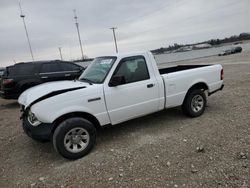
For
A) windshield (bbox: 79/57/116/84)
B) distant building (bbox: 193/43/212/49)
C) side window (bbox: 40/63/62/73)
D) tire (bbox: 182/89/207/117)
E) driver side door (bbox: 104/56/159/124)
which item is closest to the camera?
driver side door (bbox: 104/56/159/124)

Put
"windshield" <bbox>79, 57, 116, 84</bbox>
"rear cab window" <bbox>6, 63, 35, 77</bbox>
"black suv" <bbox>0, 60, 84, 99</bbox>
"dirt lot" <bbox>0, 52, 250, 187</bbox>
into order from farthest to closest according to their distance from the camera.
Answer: "rear cab window" <bbox>6, 63, 35, 77</bbox> < "black suv" <bbox>0, 60, 84, 99</bbox> < "windshield" <bbox>79, 57, 116, 84</bbox> < "dirt lot" <bbox>0, 52, 250, 187</bbox>

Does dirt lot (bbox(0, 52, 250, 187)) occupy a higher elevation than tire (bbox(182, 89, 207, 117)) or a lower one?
lower

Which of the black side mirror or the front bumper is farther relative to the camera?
the black side mirror

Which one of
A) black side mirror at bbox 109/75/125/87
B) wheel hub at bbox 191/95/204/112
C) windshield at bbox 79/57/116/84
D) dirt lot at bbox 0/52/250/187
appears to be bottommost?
dirt lot at bbox 0/52/250/187

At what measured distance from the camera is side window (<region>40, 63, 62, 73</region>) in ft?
31.7

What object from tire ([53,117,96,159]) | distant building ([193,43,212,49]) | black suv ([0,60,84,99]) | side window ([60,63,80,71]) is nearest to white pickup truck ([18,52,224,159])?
tire ([53,117,96,159])

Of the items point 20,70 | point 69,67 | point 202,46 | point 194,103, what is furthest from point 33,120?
point 202,46

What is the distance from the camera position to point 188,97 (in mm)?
5629

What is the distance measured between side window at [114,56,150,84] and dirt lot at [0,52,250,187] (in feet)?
4.16

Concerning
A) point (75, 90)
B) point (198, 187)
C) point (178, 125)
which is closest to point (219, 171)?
point (198, 187)

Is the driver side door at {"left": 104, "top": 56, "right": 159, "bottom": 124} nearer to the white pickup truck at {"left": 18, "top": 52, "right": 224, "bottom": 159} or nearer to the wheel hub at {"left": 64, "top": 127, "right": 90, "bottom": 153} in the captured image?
the white pickup truck at {"left": 18, "top": 52, "right": 224, "bottom": 159}

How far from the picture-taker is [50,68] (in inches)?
388

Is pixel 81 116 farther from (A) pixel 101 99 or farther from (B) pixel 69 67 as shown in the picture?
(B) pixel 69 67

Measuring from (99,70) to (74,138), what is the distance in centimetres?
161
